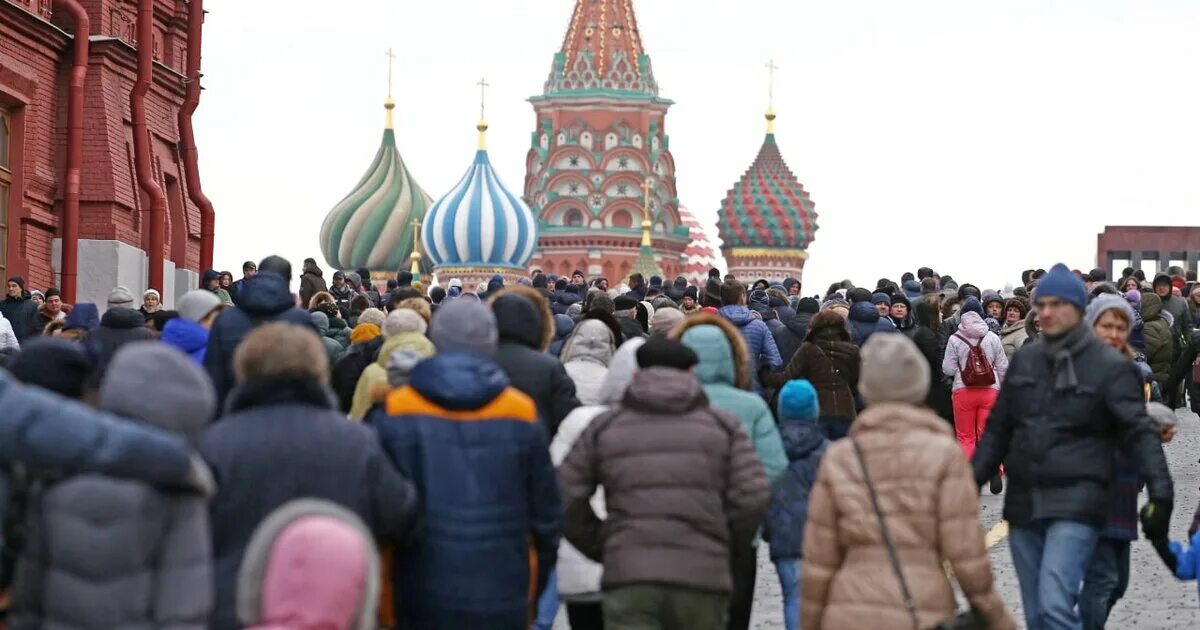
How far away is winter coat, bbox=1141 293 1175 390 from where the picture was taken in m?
21.4

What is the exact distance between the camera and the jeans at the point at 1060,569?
9242 mm

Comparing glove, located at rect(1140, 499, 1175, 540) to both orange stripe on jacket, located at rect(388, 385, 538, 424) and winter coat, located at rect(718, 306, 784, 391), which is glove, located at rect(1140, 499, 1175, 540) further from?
winter coat, located at rect(718, 306, 784, 391)

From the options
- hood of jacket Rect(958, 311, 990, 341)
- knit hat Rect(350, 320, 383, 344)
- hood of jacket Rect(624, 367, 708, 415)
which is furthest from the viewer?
hood of jacket Rect(958, 311, 990, 341)

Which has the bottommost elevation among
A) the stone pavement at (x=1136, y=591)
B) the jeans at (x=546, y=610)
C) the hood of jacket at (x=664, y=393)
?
the stone pavement at (x=1136, y=591)

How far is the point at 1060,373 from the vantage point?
937 cm

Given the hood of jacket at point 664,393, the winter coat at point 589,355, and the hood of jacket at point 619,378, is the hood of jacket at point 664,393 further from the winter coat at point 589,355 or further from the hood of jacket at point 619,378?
the winter coat at point 589,355

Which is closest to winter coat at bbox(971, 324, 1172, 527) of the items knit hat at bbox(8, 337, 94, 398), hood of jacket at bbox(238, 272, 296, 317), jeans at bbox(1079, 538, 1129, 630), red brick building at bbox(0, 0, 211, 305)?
jeans at bbox(1079, 538, 1129, 630)

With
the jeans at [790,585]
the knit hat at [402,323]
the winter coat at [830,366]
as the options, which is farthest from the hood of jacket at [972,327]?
the knit hat at [402,323]

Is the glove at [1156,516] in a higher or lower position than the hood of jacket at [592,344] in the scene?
lower

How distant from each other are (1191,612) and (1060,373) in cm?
331

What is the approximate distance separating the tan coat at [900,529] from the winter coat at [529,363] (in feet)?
7.41

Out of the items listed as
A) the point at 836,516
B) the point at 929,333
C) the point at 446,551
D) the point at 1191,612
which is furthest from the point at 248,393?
the point at 929,333

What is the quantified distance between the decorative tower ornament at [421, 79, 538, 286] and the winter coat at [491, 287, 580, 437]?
8661 cm

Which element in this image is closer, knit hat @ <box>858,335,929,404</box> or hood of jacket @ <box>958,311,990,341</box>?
knit hat @ <box>858,335,929,404</box>
